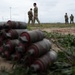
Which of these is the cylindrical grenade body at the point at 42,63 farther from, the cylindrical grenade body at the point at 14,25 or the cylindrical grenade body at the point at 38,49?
the cylindrical grenade body at the point at 14,25

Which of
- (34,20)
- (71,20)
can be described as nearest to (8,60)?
(34,20)

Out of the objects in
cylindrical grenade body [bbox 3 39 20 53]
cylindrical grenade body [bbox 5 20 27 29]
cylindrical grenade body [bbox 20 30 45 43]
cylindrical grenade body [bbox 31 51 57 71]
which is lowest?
cylindrical grenade body [bbox 31 51 57 71]

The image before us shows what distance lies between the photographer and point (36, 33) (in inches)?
189

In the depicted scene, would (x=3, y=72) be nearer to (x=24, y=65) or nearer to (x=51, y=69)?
(x=24, y=65)

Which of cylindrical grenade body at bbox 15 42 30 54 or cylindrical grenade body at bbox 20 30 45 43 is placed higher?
cylindrical grenade body at bbox 20 30 45 43

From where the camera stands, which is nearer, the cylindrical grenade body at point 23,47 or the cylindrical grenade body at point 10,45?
the cylindrical grenade body at point 23,47

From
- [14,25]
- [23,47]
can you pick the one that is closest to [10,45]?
[14,25]

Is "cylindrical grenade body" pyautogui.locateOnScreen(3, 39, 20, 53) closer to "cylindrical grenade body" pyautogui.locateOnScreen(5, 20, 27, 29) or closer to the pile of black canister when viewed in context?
the pile of black canister

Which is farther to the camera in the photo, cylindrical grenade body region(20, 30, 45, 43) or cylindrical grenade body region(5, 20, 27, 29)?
cylindrical grenade body region(5, 20, 27, 29)

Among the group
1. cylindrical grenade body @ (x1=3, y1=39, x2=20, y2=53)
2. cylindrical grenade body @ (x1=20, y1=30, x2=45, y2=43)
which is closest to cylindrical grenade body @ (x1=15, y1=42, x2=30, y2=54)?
cylindrical grenade body @ (x1=20, y1=30, x2=45, y2=43)

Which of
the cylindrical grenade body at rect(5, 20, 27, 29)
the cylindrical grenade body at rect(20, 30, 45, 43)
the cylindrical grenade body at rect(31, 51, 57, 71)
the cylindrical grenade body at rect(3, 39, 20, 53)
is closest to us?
the cylindrical grenade body at rect(31, 51, 57, 71)

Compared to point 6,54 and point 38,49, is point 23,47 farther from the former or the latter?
point 6,54

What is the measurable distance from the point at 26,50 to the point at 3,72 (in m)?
0.56

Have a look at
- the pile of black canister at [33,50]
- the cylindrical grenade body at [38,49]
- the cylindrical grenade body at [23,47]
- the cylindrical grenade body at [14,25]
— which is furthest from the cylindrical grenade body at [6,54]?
the cylindrical grenade body at [38,49]
